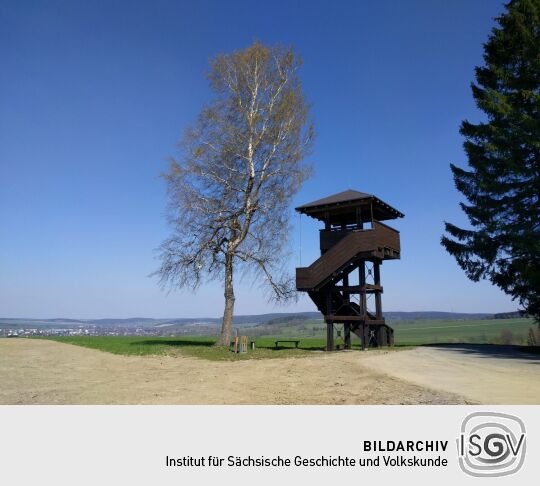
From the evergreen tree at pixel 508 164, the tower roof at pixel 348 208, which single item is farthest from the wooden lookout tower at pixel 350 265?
the evergreen tree at pixel 508 164

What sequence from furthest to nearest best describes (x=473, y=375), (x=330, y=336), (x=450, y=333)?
(x=450, y=333) → (x=330, y=336) → (x=473, y=375)

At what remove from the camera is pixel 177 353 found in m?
20.2

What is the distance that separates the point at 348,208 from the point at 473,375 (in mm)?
12789

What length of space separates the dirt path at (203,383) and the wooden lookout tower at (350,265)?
5.80 metres

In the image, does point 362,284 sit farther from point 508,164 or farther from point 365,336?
point 508,164

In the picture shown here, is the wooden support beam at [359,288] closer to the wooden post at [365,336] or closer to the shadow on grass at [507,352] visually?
the wooden post at [365,336]

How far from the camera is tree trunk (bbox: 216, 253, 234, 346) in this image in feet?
78.8

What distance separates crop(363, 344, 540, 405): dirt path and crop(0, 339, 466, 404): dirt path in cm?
60

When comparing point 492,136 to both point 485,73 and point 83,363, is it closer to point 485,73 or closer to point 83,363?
point 485,73

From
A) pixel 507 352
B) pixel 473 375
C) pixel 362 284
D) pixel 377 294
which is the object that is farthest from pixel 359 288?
pixel 473 375

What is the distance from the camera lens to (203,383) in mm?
11352

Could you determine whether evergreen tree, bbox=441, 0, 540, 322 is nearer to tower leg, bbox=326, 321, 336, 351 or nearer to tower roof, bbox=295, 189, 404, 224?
tower roof, bbox=295, 189, 404, 224

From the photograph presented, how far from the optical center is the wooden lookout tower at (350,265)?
70.4ft

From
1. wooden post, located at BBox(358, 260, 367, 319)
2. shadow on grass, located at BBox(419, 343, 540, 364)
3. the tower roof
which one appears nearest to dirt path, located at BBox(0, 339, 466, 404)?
shadow on grass, located at BBox(419, 343, 540, 364)
